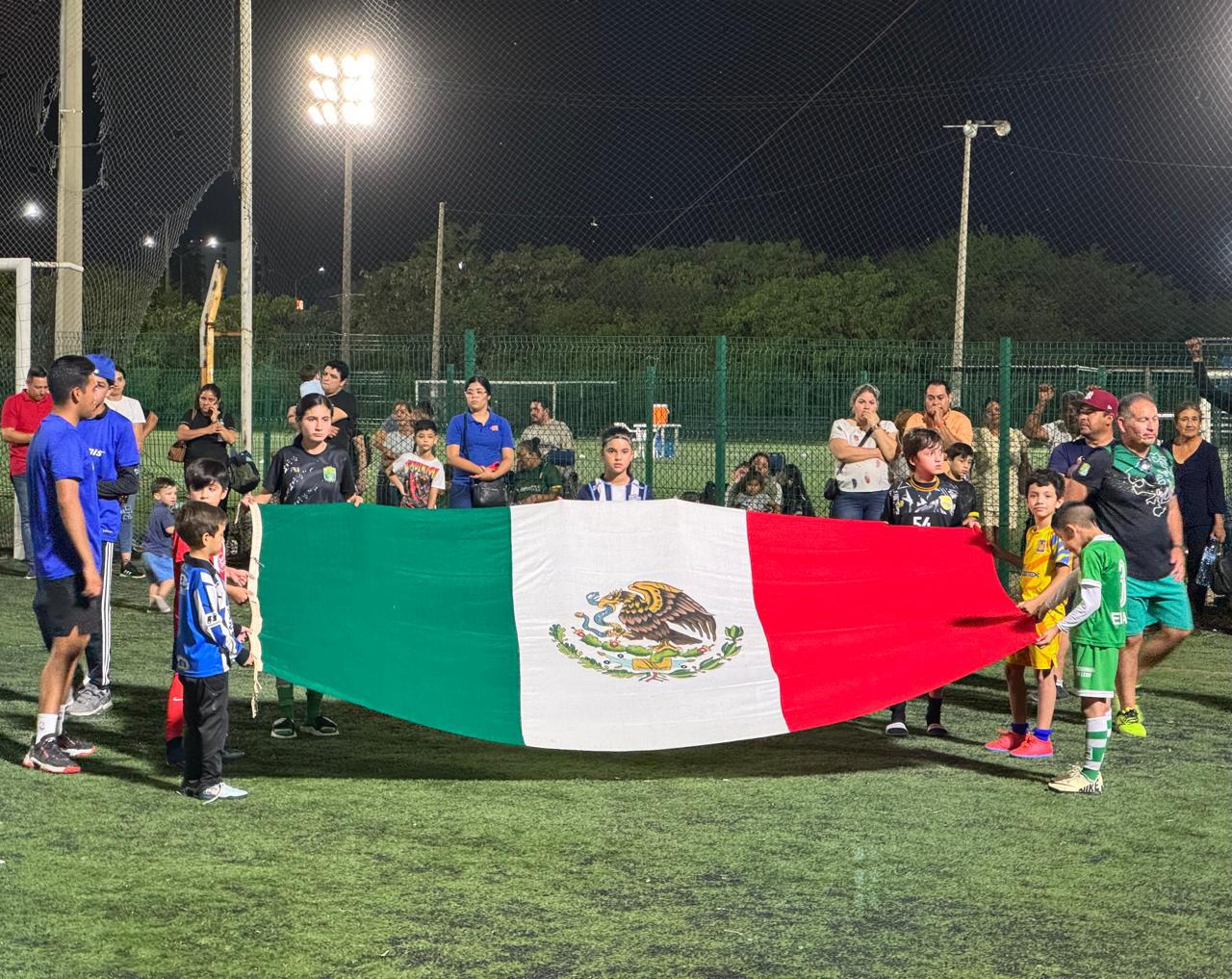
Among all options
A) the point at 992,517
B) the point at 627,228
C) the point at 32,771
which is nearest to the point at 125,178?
the point at 992,517

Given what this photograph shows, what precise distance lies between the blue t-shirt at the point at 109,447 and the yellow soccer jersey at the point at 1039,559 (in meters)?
4.43

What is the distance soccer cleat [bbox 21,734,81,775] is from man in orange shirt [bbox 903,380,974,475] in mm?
6510

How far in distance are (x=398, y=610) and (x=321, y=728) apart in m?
1.12

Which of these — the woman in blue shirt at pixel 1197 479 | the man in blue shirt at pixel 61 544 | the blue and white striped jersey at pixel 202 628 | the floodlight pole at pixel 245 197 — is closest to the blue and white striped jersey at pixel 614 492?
the blue and white striped jersey at pixel 202 628

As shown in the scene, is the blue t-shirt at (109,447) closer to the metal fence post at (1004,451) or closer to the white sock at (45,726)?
the white sock at (45,726)

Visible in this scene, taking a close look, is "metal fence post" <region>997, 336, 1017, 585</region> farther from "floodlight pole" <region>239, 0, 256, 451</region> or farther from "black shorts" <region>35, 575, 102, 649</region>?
"floodlight pole" <region>239, 0, 256, 451</region>

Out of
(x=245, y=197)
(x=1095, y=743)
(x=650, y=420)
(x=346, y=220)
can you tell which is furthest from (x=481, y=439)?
(x=346, y=220)

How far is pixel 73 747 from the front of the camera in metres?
7.28

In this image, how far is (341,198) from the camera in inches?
1548

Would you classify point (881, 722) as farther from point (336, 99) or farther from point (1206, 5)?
point (1206, 5)

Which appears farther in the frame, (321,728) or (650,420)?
(650,420)

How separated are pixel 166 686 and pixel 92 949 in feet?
15.0

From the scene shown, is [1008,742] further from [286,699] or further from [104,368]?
[104,368]

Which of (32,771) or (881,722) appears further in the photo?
(881,722)
